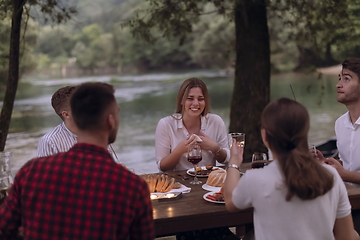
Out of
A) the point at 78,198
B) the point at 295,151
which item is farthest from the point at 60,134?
the point at 295,151

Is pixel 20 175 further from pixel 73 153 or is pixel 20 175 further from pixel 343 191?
pixel 343 191

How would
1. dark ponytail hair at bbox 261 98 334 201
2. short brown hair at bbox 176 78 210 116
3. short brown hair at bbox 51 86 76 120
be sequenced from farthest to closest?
1. short brown hair at bbox 176 78 210 116
2. short brown hair at bbox 51 86 76 120
3. dark ponytail hair at bbox 261 98 334 201

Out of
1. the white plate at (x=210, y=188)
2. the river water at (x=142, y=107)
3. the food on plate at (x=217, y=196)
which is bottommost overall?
the river water at (x=142, y=107)

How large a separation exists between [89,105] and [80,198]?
330mm

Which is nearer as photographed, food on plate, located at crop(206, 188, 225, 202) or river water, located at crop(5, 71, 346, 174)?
food on plate, located at crop(206, 188, 225, 202)

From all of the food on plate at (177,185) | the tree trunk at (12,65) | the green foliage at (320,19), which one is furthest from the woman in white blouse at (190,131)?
the green foliage at (320,19)

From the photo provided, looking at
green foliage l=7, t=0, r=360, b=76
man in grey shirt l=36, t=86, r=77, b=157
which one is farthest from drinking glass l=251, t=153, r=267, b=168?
green foliage l=7, t=0, r=360, b=76

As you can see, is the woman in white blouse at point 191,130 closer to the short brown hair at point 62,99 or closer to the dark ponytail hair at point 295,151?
the short brown hair at point 62,99

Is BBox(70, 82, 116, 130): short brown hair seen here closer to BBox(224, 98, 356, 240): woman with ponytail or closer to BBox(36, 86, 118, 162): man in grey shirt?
BBox(224, 98, 356, 240): woman with ponytail

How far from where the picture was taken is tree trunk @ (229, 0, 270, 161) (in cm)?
559

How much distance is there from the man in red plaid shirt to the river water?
7.05 metres

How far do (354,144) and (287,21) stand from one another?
3616 millimetres

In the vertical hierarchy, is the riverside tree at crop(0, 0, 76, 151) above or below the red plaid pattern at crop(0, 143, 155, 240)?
above

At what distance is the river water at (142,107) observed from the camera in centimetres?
1343
